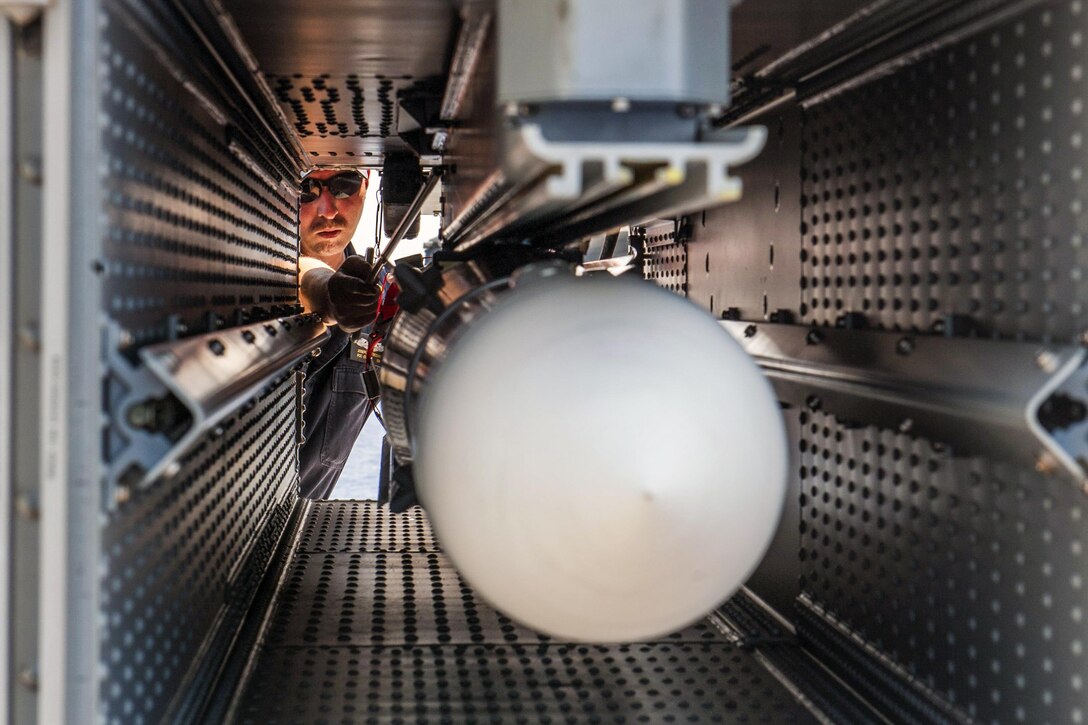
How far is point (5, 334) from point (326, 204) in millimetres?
3952

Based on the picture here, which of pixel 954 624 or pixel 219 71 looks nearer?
pixel 954 624

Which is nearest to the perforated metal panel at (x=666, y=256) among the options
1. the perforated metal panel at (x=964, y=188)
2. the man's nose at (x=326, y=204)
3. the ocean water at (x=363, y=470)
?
the perforated metal panel at (x=964, y=188)

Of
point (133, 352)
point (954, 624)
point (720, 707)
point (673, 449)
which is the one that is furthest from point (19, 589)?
point (954, 624)

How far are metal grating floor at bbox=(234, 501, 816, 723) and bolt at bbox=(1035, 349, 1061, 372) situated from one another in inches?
29.4

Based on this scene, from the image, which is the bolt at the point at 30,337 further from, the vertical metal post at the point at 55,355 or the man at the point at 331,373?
the man at the point at 331,373

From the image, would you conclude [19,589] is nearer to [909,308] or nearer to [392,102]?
[909,308]

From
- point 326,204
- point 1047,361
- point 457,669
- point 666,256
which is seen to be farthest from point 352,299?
point 1047,361

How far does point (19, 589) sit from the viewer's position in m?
1.16

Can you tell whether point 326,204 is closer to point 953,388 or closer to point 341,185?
point 341,185

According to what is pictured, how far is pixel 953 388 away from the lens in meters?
1.36

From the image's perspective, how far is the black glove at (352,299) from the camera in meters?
3.51

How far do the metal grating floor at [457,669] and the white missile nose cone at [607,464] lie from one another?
0.47 meters

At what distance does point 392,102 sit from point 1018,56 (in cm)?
151

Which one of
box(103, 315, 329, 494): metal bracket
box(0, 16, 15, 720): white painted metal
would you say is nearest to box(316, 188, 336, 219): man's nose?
box(103, 315, 329, 494): metal bracket
